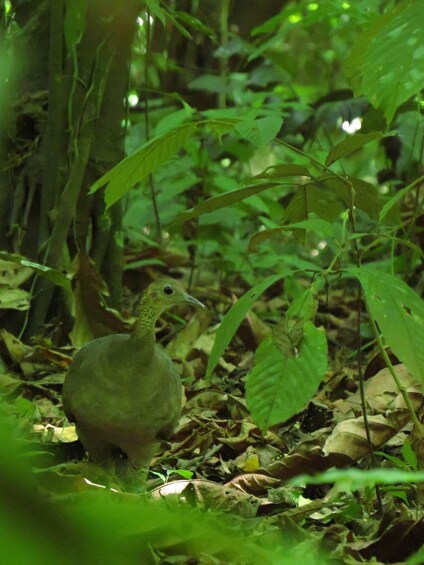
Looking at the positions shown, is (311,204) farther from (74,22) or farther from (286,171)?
(74,22)

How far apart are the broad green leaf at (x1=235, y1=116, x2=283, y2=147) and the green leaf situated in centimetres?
47

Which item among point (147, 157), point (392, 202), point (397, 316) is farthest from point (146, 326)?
point (397, 316)

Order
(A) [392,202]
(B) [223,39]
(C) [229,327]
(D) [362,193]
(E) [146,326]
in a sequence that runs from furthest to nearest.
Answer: (B) [223,39] < (E) [146,326] < (D) [362,193] < (A) [392,202] < (C) [229,327]

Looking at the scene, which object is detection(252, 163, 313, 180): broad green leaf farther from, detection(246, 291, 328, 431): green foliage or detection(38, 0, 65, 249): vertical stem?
detection(38, 0, 65, 249): vertical stem

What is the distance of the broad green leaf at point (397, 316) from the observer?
181 cm

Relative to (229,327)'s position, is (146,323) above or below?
below

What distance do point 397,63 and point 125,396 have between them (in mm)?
1440

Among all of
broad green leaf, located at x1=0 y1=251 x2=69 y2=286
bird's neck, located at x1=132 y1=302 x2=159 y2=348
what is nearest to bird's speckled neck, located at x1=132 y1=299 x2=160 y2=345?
bird's neck, located at x1=132 y1=302 x2=159 y2=348

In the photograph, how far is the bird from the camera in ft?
9.26

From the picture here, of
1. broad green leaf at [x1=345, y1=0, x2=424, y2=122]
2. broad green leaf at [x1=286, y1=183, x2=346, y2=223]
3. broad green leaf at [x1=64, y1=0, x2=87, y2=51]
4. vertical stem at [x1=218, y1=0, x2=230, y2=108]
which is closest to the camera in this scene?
broad green leaf at [x1=345, y1=0, x2=424, y2=122]

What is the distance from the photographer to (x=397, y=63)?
1.80 meters

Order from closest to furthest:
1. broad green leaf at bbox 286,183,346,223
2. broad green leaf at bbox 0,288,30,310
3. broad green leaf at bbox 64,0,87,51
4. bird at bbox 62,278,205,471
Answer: broad green leaf at bbox 286,183,346,223 → bird at bbox 62,278,205,471 → broad green leaf at bbox 64,0,87,51 → broad green leaf at bbox 0,288,30,310

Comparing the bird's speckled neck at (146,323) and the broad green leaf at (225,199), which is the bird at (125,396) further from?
the broad green leaf at (225,199)

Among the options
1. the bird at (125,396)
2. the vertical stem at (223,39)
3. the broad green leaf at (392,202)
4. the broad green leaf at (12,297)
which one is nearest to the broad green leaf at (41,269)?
the bird at (125,396)
